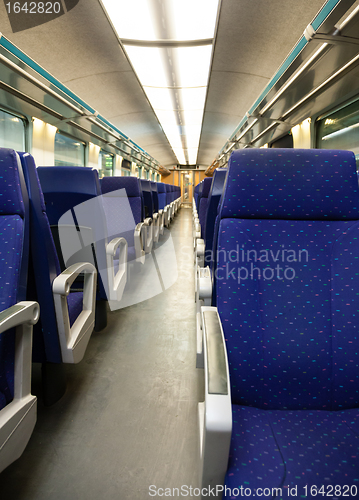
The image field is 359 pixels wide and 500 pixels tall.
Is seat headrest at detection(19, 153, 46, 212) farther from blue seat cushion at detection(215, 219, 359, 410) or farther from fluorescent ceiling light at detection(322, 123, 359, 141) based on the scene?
fluorescent ceiling light at detection(322, 123, 359, 141)

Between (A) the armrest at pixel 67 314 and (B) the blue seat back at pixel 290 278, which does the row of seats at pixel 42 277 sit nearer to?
(A) the armrest at pixel 67 314

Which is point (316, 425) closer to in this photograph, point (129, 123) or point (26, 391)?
point (26, 391)

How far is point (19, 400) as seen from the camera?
3.42ft

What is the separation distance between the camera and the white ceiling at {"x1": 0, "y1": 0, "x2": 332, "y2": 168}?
3420 millimetres

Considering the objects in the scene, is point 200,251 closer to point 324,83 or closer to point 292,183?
point 292,183

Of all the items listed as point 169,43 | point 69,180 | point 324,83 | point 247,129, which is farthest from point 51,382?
point 247,129

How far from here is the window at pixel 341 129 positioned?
4707 mm

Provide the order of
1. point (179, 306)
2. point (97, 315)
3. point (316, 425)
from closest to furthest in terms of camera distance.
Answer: point (316, 425) → point (97, 315) → point (179, 306)

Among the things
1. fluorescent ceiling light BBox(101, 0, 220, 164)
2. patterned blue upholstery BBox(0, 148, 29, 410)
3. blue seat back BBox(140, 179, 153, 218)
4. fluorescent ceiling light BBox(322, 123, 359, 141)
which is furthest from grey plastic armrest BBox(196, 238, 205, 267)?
fluorescent ceiling light BBox(322, 123, 359, 141)

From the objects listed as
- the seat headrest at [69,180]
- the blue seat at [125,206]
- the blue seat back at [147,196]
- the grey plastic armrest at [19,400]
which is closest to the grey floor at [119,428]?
the grey plastic armrest at [19,400]

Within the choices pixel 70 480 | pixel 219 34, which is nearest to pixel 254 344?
pixel 70 480

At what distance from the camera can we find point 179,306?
3.17 metres

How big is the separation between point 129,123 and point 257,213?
884 centimetres

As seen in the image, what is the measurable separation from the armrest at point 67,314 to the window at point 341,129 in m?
4.40
